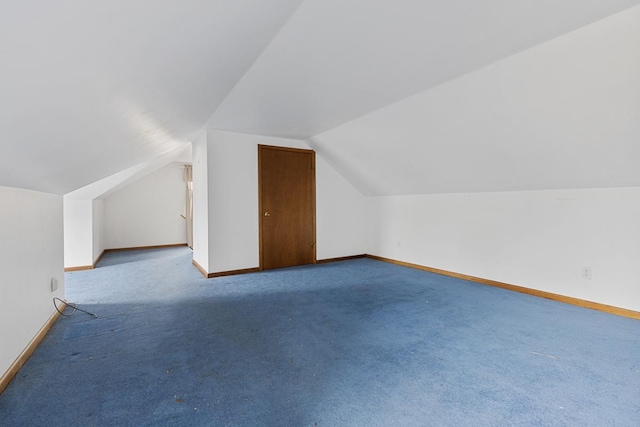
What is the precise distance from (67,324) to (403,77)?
3.46 meters

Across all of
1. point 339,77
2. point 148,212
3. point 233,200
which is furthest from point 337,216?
point 148,212

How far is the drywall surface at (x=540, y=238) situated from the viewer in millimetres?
2637

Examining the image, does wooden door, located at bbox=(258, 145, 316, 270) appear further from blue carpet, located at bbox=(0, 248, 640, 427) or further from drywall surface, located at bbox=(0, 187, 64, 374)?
drywall surface, located at bbox=(0, 187, 64, 374)

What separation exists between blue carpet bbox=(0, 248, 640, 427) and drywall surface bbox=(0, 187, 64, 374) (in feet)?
0.64

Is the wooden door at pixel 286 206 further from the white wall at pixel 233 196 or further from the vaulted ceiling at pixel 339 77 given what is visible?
the vaulted ceiling at pixel 339 77

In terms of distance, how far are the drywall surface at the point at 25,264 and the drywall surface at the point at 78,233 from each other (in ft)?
7.02

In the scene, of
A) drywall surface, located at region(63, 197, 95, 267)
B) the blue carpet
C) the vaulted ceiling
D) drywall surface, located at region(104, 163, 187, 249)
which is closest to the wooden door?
the vaulted ceiling

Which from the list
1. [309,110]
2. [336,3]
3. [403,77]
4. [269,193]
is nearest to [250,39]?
[336,3]

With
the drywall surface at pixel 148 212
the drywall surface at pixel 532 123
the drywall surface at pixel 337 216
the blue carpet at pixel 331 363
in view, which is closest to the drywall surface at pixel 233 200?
the blue carpet at pixel 331 363

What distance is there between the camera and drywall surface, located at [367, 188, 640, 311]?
264 centimetres

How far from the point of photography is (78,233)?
443 cm

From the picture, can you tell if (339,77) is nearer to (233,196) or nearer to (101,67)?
(101,67)

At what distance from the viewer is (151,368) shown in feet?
5.94

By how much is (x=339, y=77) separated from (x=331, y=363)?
2.12 metres
